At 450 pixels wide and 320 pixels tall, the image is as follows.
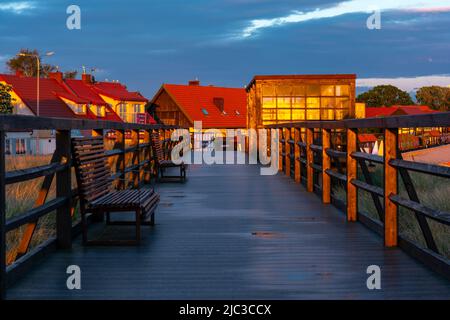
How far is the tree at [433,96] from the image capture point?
139375mm

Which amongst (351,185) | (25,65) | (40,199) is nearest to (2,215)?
(40,199)

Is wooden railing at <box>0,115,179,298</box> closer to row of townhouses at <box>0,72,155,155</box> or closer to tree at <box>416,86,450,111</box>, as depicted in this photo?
row of townhouses at <box>0,72,155,155</box>

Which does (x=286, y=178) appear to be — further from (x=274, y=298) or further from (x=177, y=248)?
(x=274, y=298)

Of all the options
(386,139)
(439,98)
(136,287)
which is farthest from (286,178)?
(439,98)

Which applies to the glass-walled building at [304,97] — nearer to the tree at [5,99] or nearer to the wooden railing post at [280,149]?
the wooden railing post at [280,149]

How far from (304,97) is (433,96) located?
4905 inches

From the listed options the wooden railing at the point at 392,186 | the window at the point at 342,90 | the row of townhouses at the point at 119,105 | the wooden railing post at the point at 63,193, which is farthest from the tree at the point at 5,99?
the wooden railing post at the point at 63,193

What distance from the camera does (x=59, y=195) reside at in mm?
6250

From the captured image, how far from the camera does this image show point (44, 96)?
2355 inches

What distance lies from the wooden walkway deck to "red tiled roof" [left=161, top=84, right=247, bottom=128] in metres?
52.4

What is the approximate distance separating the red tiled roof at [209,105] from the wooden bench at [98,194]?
52564mm
